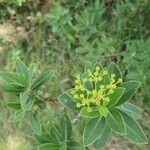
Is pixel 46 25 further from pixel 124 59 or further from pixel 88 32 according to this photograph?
pixel 124 59

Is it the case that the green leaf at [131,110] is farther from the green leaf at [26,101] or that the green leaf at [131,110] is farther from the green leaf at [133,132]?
the green leaf at [26,101]

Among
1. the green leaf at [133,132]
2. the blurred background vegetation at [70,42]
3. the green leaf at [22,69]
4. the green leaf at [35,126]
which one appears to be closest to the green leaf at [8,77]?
the green leaf at [22,69]

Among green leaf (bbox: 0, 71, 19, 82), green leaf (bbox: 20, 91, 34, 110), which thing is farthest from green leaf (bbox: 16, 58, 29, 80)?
green leaf (bbox: 20, 91, 34, 110)

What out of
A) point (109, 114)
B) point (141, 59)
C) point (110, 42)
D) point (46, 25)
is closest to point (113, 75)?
point (109, 114)

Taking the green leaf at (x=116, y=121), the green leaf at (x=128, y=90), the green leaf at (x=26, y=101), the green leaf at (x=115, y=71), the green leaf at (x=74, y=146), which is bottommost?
the green leaf at (x=74, y=146)

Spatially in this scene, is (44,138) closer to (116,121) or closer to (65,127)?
(65,127)

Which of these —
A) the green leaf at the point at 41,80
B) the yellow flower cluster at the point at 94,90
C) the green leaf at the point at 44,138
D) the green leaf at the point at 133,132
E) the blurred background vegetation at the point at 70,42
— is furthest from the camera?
the blurred background vegetation at the point at 70,42

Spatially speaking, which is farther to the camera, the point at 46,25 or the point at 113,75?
the point at 46,25

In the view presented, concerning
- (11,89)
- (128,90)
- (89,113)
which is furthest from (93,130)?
(11,89)
